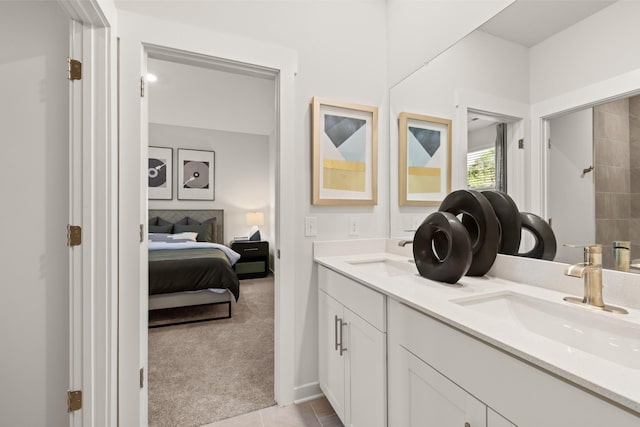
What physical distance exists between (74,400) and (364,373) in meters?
1.31

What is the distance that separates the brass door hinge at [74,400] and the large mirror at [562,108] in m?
2.11

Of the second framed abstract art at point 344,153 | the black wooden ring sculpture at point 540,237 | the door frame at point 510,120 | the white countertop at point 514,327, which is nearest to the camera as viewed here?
the white countertop at point 514,327

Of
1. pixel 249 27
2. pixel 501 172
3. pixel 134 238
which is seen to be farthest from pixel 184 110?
pixel 501 172

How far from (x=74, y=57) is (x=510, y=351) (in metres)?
1.92

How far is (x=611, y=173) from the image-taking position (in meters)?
0.92

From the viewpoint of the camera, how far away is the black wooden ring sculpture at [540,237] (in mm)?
A: 1086

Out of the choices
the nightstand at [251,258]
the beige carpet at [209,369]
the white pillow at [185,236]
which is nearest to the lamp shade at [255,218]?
the nightstand at [251,258]

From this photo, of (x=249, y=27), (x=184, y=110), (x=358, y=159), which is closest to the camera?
(x=249, y=27)

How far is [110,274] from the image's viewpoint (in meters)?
1.31

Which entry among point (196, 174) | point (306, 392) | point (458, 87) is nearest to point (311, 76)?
point (458, 87)

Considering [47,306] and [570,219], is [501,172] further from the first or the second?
[47,306]

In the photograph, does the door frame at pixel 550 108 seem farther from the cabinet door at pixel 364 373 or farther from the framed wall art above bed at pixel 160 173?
the framed wall art above bed at pixel 160 173

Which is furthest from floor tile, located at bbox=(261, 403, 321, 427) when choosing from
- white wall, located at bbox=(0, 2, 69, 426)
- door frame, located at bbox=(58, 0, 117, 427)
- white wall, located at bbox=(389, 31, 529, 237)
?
white wall, located at bbox=(389, 31, 529, 237)

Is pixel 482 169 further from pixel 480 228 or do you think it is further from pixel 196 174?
pixel 196 174
